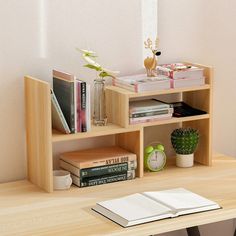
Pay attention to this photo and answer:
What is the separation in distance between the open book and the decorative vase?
37 cm

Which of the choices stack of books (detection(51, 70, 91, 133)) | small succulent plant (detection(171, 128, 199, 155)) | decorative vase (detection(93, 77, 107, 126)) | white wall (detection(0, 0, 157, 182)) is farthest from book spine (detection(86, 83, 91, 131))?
small succulent plant (detection(171, 128, 199, 155))

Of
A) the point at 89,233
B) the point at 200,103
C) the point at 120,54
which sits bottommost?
the point at 89,233

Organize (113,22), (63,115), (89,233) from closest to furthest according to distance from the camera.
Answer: (89,233) < (63,115) < (113,22)

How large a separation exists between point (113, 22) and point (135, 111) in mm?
382

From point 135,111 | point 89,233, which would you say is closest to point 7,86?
point 135,111

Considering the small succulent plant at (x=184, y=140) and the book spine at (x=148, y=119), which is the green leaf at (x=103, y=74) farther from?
the small succulent plant at (x=184, y=140)

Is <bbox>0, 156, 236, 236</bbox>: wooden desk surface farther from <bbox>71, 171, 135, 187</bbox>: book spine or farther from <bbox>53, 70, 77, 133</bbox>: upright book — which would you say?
<bbox>53, 70, 77, 133</bbox>: upright book

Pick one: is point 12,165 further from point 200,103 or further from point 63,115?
point 200,103

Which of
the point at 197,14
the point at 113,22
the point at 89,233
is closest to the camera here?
the point at 89,233

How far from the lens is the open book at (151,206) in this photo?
2.27 m

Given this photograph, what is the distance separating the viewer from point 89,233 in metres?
2.18

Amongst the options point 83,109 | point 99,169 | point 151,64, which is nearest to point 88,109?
point 83,109

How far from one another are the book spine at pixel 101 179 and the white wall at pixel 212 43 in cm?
54

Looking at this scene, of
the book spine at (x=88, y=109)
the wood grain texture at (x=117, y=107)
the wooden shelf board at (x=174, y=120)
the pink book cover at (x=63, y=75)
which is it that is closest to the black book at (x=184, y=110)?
the wooden shelf board at (x=174, y=120)
